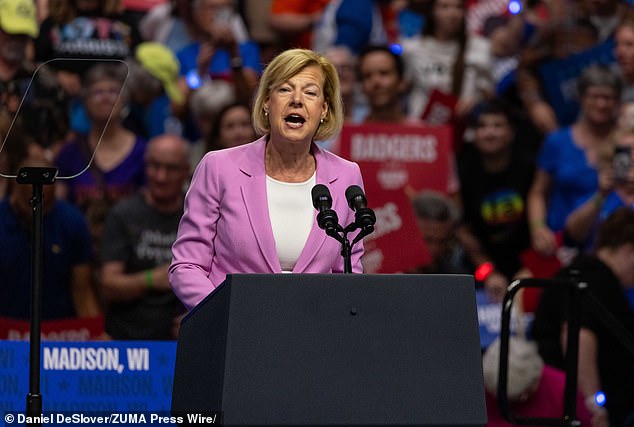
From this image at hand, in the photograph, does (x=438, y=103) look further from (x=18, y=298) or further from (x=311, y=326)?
(x=311, y=326)


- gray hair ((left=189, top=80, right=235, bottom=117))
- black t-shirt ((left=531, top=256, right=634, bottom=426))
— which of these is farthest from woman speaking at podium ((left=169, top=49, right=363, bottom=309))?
gray hair ((left=189, top=80, right=235, bottom=117))

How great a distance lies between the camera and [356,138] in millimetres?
7301

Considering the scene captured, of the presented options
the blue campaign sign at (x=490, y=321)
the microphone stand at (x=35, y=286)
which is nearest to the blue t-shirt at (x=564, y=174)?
the blue campaign sign at (x=490, y=321)

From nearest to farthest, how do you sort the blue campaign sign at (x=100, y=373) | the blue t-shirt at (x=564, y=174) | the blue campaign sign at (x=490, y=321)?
1. the blue campaign sign at (x=100, y=373)
2. the blue campaign sign at (x=490, y=321)
3. the blue t-shirt at (x=564, y=174)

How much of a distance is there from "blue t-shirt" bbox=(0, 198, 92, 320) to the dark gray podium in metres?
3.49

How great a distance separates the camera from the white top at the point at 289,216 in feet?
13.1

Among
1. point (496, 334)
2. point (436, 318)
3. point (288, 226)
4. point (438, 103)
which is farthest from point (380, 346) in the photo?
point (438, 103)

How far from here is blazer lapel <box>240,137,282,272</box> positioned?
3.95m

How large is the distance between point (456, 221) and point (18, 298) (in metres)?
2.45

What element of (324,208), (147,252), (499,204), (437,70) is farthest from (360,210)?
(437,70)

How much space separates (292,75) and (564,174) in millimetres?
4045

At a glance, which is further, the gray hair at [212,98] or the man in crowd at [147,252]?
the gray hair at [212,98]

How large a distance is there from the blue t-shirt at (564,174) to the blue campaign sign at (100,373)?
3274 millimetres

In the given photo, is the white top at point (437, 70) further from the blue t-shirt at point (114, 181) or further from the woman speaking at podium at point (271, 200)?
the woman speaking at podium at point (271, 200)
